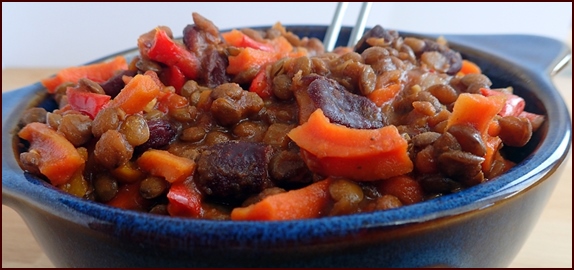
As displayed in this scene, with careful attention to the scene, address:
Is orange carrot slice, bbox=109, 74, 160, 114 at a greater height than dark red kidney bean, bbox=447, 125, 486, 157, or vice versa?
dark red kidney bean, bbox=447, 125, 486, 157

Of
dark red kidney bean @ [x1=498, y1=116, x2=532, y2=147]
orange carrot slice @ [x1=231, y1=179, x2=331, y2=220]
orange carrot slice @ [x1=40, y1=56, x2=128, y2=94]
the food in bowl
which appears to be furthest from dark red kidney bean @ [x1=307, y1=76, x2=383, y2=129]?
orange carrot slice @ [x1=40, y1=56, x2=128, y2=94]

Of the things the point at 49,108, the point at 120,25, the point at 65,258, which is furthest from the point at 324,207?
the point at 120,25

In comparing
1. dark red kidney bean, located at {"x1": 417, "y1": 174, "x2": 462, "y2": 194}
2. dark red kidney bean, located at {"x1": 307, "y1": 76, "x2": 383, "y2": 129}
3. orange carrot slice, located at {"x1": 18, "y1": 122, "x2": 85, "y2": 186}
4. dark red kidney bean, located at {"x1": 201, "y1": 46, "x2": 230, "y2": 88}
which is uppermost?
dark red kidney bean, located at {"x1": 307, "y1": 76, "x2": 383, "y2": 129}

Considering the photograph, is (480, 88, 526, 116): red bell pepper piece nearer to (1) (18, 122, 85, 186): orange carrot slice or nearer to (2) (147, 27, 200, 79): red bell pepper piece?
(2) (147, 27, 200, 79): red bell pepper piece

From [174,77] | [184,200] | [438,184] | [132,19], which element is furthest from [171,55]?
[132,19]

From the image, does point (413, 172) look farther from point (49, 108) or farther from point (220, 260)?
point (49, 108)

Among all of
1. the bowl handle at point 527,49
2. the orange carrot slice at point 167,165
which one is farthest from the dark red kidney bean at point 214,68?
the bowl handle at point 527,49

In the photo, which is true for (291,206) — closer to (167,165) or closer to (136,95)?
(167,165)
